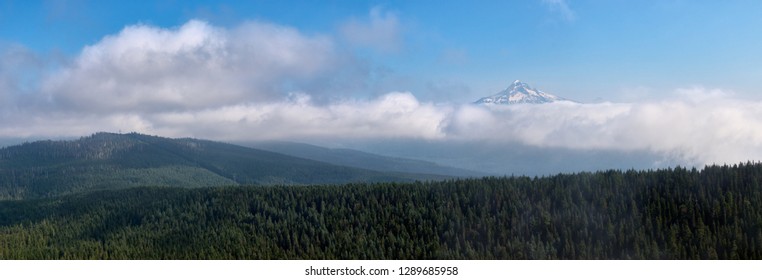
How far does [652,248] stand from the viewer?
187m

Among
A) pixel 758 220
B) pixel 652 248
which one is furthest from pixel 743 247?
pixel 652 248

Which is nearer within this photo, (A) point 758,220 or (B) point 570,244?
(A) point 758,220

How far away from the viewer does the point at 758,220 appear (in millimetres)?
186375
